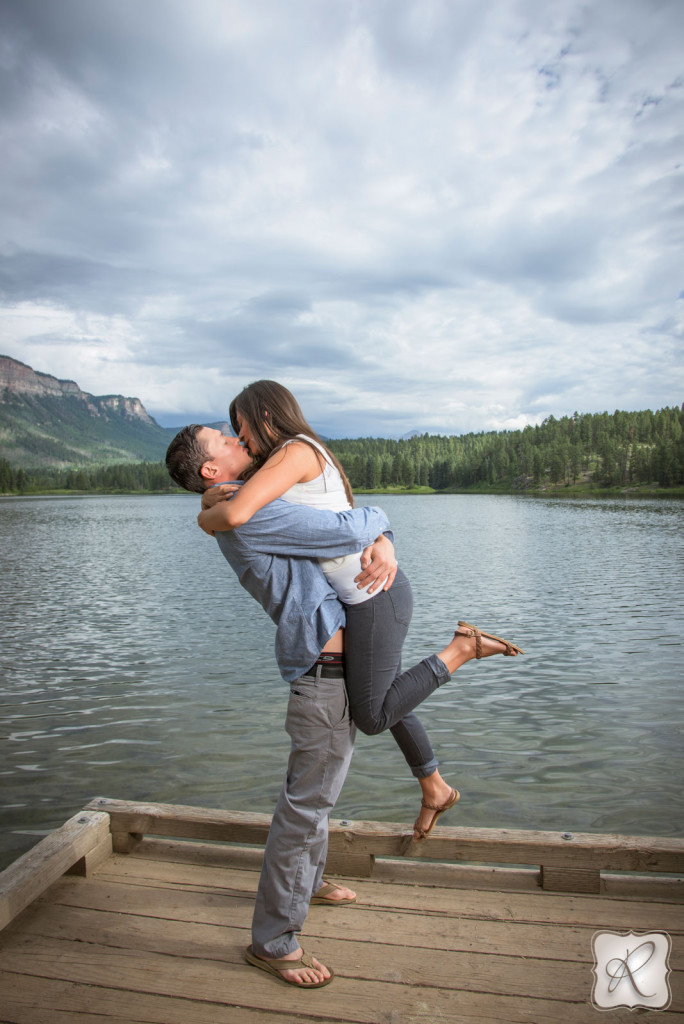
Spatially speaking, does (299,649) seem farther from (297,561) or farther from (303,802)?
(303,802)

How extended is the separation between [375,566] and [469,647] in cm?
86

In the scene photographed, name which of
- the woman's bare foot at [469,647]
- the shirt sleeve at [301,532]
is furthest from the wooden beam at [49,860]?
the woman's bare foot at [469,647]

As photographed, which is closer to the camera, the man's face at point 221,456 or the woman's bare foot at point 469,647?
the man's face at point 221,456

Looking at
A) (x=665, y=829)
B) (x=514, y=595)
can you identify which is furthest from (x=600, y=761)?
(x=514, y=595)

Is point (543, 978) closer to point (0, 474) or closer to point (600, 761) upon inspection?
point (600, 761)

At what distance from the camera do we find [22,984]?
3.09 m

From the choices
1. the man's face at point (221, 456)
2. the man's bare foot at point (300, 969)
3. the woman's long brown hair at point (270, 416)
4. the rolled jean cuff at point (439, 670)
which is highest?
the woman's long brown hair at point (270, 416)

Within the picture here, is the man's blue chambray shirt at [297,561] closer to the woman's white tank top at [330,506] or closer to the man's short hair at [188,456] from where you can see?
the woman's white tank top at [330,506]

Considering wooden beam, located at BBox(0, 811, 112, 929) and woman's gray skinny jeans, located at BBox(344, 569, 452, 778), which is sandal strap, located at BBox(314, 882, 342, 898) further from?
wooden beam, located at BBox(0, 811, 112, 929)

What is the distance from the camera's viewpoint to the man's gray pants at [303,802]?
3.25 m

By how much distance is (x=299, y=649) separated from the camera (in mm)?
3293

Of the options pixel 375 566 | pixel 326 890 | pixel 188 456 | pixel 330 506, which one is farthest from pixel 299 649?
pixel 326 890

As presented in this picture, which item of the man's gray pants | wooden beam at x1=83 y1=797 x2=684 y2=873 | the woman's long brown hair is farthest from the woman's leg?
wooden beam at x1=83 y1=797 x2=684 y2=873

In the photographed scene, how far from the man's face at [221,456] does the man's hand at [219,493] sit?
0.09 meters
